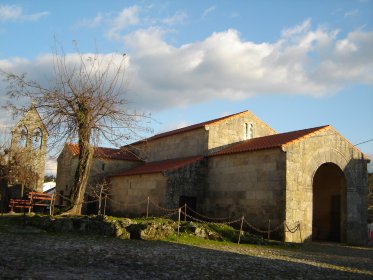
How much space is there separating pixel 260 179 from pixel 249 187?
969mm

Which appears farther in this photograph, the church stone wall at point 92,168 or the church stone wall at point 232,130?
the church stone wall at point 92,168

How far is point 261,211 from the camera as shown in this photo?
68.0ft

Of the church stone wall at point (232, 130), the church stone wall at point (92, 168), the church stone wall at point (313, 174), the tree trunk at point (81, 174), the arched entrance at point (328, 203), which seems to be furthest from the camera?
the church stone wall at point (92, 168)

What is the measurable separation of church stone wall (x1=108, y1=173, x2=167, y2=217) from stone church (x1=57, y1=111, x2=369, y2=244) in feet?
0.21

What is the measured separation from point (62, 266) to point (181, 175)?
1679 cm

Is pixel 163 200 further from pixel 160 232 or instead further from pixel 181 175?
pixel 160 232

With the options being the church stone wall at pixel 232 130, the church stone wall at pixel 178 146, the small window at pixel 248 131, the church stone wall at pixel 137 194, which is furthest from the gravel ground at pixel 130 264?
the small window at pixel 248 131

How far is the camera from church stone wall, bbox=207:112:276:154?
26578 mm

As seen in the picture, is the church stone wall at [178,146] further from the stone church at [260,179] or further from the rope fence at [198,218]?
the rope fence at [198,218]

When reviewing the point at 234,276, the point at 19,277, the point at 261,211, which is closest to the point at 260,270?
the point at 234,276

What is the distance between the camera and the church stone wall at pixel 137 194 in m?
24.6

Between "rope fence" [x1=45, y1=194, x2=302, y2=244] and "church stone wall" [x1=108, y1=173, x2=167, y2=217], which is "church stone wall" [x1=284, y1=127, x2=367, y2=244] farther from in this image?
"church stone wall" [x1=108, y1=173, x2=167, y2=217]

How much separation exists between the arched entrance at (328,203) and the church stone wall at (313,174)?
2.69 ft

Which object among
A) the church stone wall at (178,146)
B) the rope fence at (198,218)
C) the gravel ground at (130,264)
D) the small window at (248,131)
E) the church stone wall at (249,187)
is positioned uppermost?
the small window at (248,131)
